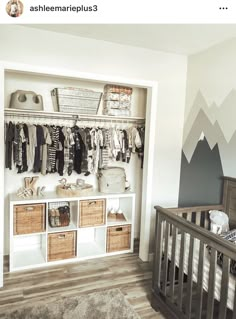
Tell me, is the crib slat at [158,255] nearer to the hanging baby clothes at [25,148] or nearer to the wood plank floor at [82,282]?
the wood plank floor at [82,282]

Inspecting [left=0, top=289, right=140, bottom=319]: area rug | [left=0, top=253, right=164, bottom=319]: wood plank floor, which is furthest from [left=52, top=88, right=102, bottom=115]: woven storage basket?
[left=0, top=289, right=140, bottom=319]: area rug

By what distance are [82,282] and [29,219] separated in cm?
84

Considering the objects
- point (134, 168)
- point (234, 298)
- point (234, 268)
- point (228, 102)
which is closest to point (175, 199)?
point (134, 168)

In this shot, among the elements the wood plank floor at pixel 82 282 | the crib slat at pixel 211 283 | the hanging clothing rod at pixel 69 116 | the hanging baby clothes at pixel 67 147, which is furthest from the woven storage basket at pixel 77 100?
the crib slat at pixel 211 283

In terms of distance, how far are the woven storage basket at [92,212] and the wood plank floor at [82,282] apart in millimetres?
438

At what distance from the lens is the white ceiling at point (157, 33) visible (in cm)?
231

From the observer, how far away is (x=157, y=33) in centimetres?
245

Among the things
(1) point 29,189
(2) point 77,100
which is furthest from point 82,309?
(2) point 77,100

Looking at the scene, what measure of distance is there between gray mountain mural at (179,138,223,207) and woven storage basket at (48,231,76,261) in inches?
54.1

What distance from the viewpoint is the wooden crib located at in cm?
160
